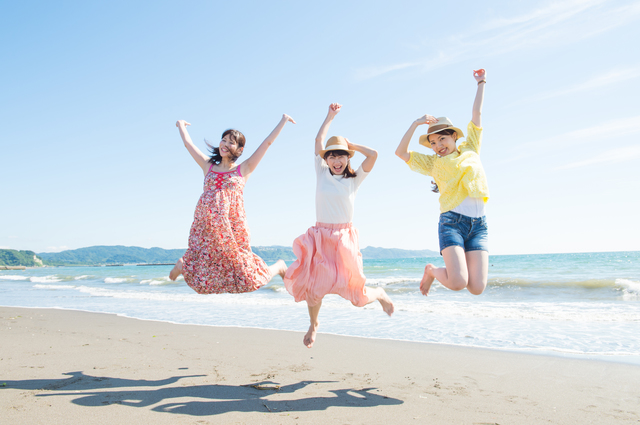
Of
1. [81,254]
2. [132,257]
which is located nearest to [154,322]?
[132,257]

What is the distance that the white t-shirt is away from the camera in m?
4.22

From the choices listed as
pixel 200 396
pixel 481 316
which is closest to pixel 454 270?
pixel 200 396

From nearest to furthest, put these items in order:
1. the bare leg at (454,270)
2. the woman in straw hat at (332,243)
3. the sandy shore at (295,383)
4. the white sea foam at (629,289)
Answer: the sandy shore at (295,383), the bare leg at (454,270), the woman in straw hat at (332,243), the white sea foam at (629,289)

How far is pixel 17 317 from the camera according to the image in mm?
9109

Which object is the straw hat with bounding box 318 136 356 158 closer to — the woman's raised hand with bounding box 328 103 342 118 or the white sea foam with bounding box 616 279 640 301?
the woman's raised hand with bounding box 328 103 342 118

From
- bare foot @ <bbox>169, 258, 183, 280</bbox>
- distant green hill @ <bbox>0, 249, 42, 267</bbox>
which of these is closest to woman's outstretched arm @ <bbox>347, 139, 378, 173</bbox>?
bare foot @ <bbox>169, 258, 183, 280</bbox>

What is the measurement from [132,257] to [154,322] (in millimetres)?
122338

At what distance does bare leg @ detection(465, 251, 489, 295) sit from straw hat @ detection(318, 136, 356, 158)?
5.29ft

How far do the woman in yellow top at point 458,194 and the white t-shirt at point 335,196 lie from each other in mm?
688

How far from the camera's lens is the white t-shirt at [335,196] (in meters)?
4.22

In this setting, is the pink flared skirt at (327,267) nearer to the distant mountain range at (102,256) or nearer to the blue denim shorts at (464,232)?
the blue denim shorts at (464,232)

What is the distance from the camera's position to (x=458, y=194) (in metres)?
4.21

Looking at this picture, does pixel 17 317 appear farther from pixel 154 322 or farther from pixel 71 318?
pixel 154 322

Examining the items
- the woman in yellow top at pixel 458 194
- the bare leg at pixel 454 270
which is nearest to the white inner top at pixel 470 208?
the woman in yellow top at pixel 458 194
